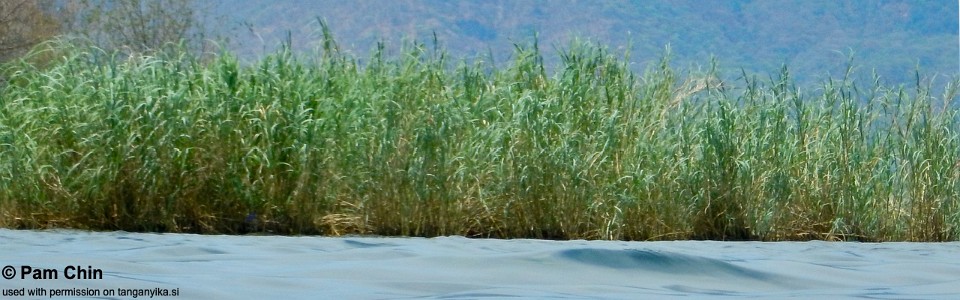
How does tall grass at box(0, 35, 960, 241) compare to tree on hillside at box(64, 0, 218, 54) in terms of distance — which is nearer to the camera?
tall grass at box(0, 35, 960, 241)

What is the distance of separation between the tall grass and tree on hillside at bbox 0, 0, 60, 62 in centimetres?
1017

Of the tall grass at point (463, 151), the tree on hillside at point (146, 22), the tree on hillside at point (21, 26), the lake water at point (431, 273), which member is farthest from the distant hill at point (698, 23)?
the lake water at point (431, 273)

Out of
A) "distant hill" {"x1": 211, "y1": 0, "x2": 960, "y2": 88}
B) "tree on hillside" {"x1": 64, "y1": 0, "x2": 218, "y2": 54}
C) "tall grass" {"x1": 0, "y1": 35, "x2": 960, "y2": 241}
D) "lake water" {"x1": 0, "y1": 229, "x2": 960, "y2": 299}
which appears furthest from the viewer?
"distant hill" {"x1": 211, "y1": 0, "x2": 960, "y2": 88}

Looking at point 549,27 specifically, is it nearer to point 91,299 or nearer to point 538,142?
point 538,142

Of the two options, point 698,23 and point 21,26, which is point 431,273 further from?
point 698,23

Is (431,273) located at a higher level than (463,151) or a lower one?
lower

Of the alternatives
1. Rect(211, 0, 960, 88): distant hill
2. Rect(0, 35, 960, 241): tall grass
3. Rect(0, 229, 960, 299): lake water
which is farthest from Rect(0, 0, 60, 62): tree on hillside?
Rect(211, 0, 960, 88): distant hill

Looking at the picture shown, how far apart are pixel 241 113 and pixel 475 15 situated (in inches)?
1769

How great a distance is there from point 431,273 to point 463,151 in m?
3.10

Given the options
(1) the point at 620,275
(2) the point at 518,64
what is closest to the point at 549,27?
(2) the point at 518,64

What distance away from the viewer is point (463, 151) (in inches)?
254

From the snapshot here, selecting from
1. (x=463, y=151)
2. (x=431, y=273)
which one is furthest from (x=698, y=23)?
(x=431, y=273)

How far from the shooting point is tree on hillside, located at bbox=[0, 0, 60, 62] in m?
16.2

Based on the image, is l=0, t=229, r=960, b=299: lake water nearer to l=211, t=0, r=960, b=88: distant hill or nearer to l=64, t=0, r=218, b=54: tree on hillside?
l=64, t=0, r=218, b=54: tree on hillside
